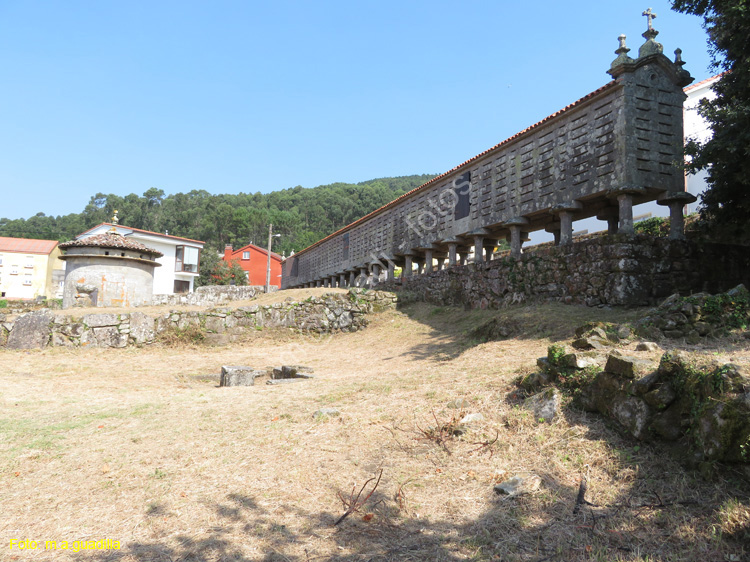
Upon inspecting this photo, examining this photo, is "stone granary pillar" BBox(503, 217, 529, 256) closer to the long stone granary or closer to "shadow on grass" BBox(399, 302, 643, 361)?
the long stone granary

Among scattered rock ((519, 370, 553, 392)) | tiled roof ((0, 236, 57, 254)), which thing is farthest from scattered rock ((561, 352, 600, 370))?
tiled roof ((0, 236, 57, 254))

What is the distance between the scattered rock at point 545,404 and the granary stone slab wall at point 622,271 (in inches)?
260

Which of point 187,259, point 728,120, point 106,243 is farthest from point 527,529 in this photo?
point 187,259

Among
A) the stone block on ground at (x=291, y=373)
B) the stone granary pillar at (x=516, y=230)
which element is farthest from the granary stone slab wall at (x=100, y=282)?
the stone granary pillar at (x=516, y=230)

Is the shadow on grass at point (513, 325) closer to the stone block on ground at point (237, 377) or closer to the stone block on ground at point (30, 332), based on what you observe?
the stone block on ground at point (237, 377)

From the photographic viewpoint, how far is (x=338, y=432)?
224 inches

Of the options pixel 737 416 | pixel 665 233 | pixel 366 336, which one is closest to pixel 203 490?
pixel 737 416

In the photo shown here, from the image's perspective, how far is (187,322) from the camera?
15.2 metres

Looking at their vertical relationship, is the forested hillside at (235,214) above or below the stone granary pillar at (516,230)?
above

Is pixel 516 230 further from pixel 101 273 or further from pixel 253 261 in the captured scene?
pixel 253 261

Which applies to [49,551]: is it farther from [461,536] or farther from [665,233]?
[665,233]

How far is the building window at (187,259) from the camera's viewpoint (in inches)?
1799

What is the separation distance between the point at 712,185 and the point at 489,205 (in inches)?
262

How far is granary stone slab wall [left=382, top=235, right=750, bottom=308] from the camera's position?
1102cm
